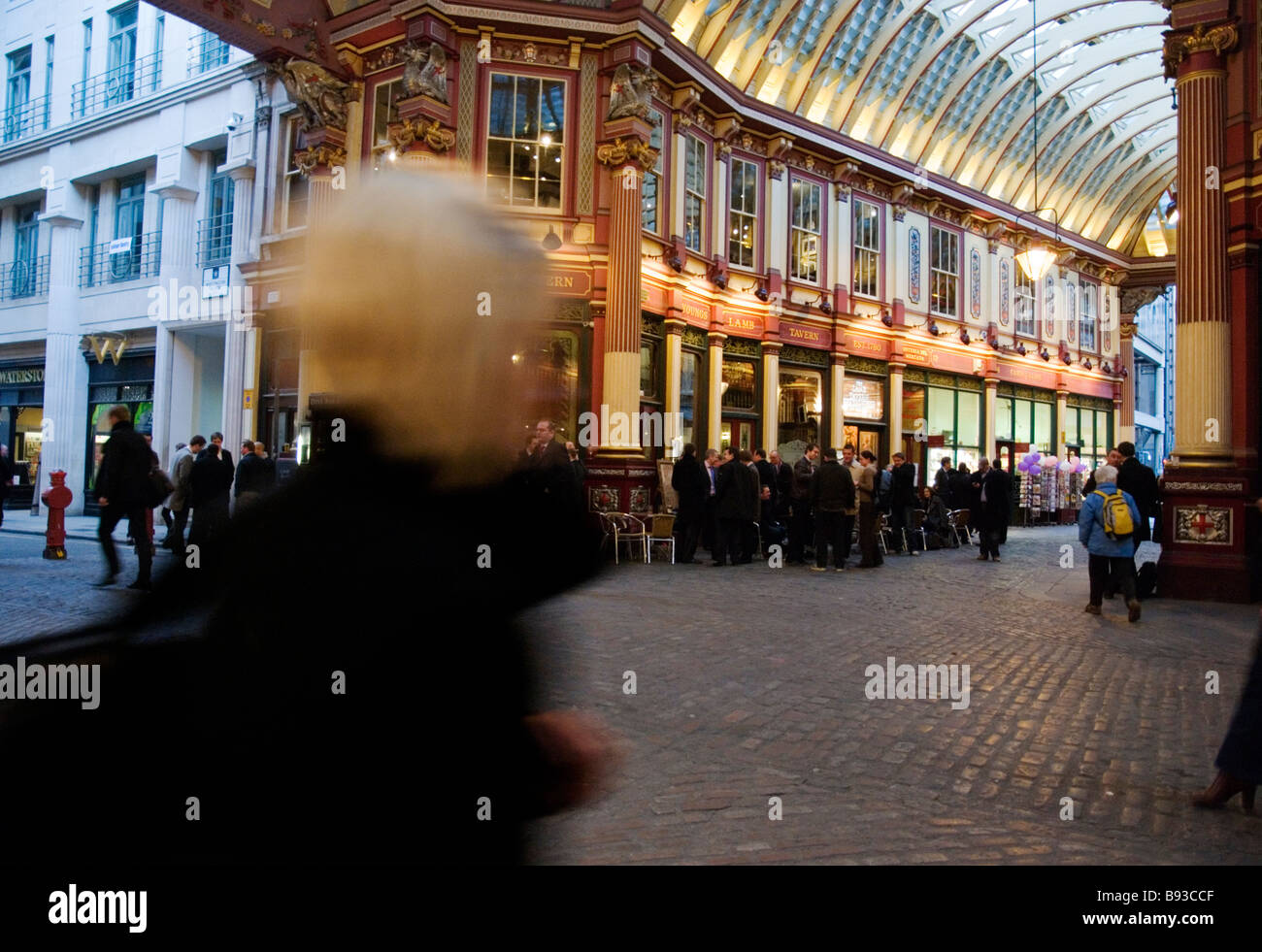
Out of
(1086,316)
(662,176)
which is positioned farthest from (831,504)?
(1086,316)

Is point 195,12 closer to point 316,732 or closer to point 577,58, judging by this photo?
point 577,58

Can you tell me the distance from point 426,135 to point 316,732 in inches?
600

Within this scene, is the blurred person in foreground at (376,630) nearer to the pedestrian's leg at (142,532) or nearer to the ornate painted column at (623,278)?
the pedestrian's leg at (142,532)

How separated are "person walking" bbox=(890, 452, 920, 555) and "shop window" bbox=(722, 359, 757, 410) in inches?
154

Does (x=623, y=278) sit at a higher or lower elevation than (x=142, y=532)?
higher

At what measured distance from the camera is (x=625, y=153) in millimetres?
15656

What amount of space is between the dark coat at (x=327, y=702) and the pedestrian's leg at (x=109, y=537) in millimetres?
9763

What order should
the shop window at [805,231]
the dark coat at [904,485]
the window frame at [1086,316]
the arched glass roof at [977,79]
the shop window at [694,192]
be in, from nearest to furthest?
the dark coat at [904,485], the shop window at [694,192], the arched glass roof at [977,79], the shop window at [805,231], the window frame at [1086,316]

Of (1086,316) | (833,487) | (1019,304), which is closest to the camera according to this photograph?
(833,487)

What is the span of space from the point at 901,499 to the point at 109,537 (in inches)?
519

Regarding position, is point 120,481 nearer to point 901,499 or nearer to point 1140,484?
point 1140,484

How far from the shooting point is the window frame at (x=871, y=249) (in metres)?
22.3

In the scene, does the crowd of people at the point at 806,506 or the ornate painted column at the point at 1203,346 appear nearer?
the ornate painted column at the point at 1203,346

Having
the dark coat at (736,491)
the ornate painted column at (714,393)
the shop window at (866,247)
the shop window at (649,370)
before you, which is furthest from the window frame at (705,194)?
the dark coat at (736,491)
